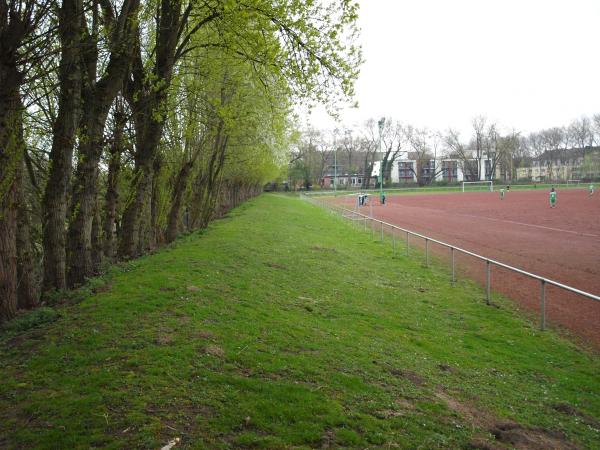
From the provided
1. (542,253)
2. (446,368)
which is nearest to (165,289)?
(446,368)

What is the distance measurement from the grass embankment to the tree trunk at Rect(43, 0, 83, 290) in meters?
1.16

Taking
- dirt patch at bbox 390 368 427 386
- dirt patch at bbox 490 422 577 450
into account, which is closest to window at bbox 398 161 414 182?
dirt patch at bbox 390 368 427 386

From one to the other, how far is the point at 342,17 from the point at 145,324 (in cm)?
687

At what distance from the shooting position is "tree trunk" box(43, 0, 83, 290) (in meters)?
7.67

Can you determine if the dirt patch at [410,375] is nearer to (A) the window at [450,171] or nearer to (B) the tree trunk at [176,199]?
(B) the tree trunk at [176,199]

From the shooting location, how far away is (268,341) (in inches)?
275

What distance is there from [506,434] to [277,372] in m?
2.61

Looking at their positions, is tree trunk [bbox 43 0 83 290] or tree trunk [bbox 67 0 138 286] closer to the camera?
tree trunk [bbox 43 0 83 290]

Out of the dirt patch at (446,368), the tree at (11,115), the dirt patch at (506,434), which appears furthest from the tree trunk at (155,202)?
the dirt patch at (506,434)

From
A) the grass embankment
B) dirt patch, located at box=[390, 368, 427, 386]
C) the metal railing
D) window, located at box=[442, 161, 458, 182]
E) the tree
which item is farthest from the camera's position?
window, located at box=[442, 161, 458, 182]

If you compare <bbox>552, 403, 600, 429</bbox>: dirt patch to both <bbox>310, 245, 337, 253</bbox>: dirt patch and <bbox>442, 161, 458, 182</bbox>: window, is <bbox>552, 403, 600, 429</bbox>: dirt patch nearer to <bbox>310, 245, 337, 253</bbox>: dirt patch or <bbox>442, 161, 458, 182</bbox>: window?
<bbox>310, 245, 337, 253</bbox>: dirt patch

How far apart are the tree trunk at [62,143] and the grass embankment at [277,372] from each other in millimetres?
1161

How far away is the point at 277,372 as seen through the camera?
19.1 ft

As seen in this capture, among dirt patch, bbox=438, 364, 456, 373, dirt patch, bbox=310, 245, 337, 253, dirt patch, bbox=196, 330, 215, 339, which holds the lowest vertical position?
dirt patch, bbox=438, 364, 456, 373
